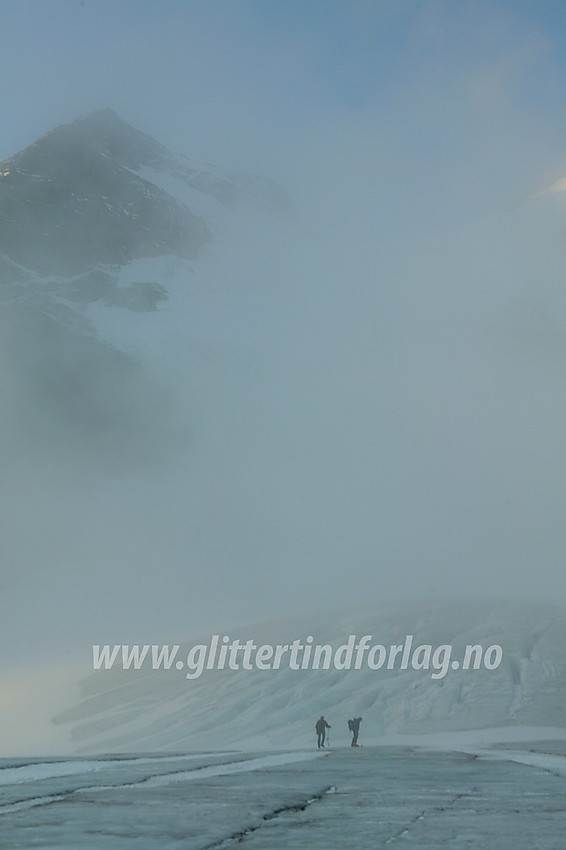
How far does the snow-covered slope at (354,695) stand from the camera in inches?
1567

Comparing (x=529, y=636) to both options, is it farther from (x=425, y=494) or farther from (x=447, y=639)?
(x=425, y=494)

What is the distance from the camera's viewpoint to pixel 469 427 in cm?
19562

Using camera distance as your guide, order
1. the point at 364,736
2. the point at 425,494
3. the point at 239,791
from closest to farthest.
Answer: the point at 239,791 < the point at 364,736 < the point at 425,494

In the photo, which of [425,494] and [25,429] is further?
[25,429]

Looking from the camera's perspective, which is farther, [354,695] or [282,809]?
[354,695]

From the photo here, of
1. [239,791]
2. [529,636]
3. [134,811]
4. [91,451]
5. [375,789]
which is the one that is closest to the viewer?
[134,811]

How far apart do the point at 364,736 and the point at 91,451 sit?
6376 inches

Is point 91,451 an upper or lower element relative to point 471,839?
upper

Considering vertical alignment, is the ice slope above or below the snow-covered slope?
below

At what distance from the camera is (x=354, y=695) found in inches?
1726

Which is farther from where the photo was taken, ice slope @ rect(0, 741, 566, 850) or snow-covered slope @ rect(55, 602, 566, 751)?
snow-covered slope @ rect(55, 602, 566, 751)

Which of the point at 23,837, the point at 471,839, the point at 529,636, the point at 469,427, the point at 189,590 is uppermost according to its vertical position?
the point at 469,427

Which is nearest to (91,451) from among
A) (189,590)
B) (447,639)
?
(189,590)

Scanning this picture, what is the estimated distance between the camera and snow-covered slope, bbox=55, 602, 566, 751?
39.8m
